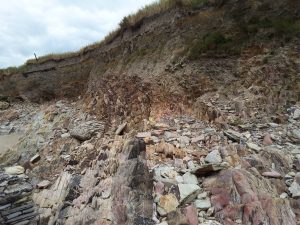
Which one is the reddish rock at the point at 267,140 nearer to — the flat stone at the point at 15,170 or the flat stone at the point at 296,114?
the flat stone at the point at 296,114

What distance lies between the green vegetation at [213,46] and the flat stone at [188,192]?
567 centimetres

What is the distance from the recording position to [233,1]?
12.1 m

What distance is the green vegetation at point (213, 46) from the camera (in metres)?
10.8

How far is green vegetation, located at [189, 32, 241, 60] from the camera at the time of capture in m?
10.8

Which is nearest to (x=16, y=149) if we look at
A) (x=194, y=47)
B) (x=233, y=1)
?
(x=194, y=47)

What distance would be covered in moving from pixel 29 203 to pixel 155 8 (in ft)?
32.4

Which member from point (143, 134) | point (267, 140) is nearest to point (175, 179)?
point (143, 134)

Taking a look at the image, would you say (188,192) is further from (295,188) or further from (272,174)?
(295,188)

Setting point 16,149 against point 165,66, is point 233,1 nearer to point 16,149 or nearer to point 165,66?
point 165,66

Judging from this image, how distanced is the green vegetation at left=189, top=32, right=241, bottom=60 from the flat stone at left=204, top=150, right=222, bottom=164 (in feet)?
14.6

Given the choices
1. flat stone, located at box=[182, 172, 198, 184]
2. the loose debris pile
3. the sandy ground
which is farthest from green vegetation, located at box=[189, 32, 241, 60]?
the sandy ground

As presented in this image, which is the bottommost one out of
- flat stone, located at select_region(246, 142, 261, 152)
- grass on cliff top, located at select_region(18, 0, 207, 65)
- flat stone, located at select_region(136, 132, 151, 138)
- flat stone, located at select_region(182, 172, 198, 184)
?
flat stone, located at select_region(182, 172, 198, 184)

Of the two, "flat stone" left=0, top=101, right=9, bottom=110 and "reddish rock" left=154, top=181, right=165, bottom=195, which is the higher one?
"flat stone" left=0, top=101, right=9, bottom=110

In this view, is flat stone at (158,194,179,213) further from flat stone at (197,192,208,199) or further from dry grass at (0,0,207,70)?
dry grass at (0,0,207,70)
